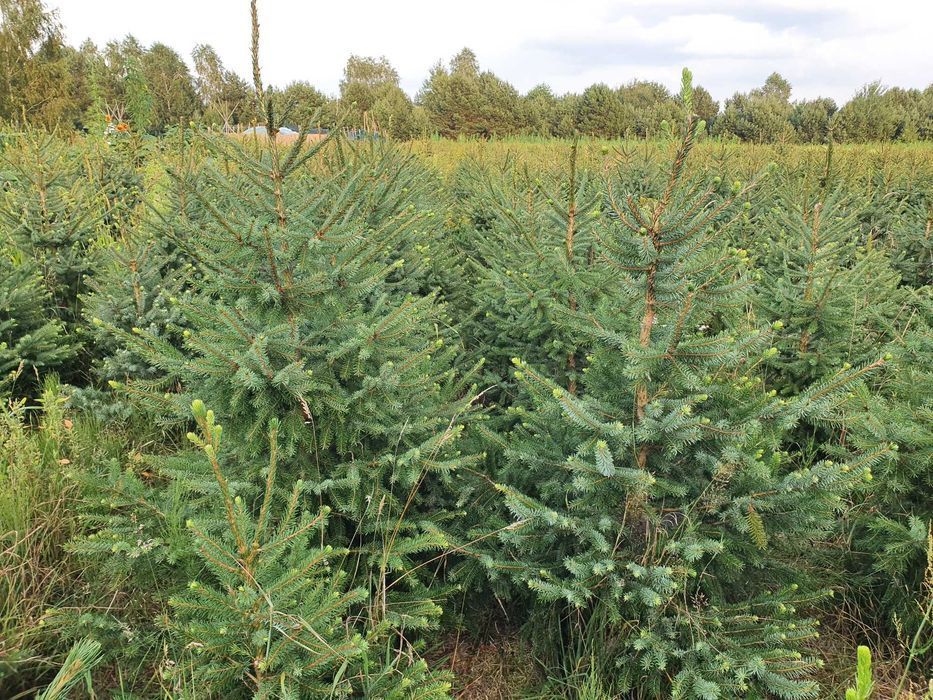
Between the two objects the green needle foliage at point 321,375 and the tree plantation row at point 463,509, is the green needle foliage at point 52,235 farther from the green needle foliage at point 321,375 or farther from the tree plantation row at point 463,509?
the green needle foliage at point 321,375

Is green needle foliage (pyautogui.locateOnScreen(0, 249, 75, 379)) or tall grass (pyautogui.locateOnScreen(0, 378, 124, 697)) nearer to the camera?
tall grass (pyautogui.locateOnScreen(0, 378, 124, 697))

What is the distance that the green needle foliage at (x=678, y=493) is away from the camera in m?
2.04

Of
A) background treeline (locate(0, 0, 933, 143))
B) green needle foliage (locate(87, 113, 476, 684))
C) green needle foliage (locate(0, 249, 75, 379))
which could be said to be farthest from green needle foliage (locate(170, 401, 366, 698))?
background treeline (locate(0, 0, 933, 143))

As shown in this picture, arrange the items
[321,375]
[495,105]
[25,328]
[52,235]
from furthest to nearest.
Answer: [495,105] < [52,235] < [25,328] < [321,375]

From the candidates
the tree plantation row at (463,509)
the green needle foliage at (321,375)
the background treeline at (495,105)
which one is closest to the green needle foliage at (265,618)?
the tree plantation row at (463,509)

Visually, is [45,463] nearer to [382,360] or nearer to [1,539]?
[1,539]

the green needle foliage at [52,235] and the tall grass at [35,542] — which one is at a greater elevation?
the green needle foliage at [52,235]

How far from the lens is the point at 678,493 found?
7.01 ft

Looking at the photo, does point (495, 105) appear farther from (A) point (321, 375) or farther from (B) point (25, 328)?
(A) point (321, 375)

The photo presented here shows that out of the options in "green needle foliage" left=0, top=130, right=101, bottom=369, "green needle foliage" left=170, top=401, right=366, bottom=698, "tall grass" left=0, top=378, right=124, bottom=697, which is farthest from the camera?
"green needle foliage" left=0, top=130, right=101, bottom=369

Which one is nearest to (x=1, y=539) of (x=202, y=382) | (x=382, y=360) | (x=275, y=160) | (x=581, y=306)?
(x=202, y=382)

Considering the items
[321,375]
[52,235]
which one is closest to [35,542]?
[321,375]

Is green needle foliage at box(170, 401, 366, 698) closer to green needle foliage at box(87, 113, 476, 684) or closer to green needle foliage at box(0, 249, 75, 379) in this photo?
green needle foliage at box(87, 113, 476, 684)

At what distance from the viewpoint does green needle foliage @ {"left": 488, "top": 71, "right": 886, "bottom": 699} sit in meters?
2.04
